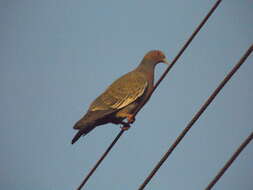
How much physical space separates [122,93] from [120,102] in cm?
22

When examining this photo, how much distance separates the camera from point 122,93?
706 cm

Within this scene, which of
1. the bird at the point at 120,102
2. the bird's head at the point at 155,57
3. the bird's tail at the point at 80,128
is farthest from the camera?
the bird's head at the point at 155,57

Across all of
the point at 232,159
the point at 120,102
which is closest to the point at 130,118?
the point at 120,102

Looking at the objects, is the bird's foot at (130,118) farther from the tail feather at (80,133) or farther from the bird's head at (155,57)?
the bird's head at (155,57)

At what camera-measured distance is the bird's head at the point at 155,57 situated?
25.8 feet

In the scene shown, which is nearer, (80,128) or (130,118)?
(80,128)

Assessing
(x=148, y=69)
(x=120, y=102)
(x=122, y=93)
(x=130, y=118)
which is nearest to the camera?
(x=130, y=118)

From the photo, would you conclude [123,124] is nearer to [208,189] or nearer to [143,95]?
[143,95]

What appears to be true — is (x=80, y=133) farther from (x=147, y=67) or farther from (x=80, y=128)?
(x=147, y=67)

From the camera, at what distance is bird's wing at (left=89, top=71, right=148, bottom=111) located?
682 cm

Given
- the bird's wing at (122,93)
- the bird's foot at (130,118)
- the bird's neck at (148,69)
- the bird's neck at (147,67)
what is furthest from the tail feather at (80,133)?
the bird's neck at (147,67)

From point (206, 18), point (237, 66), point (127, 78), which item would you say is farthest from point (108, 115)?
point (237, 66)

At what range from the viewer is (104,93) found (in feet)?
23.6

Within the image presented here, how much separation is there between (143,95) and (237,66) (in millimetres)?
3361
